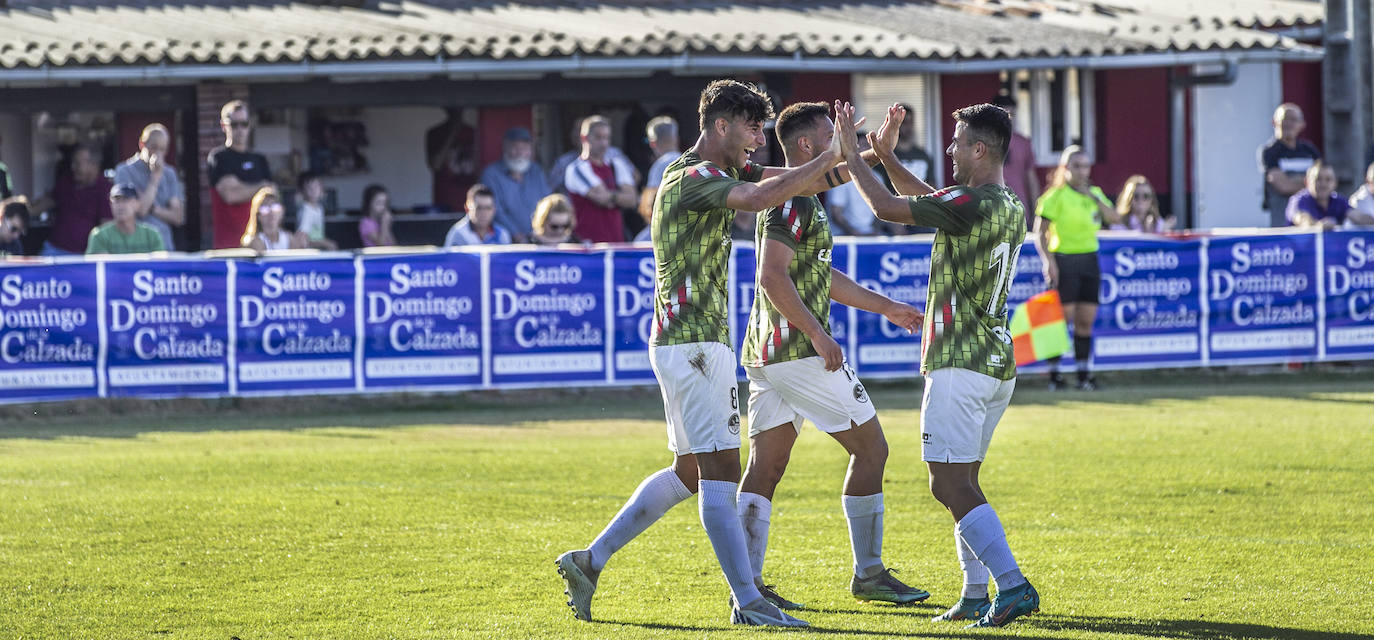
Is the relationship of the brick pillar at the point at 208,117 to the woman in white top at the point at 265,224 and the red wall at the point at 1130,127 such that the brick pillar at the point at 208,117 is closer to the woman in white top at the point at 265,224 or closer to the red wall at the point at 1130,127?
the woman in white top at the point at 265,224

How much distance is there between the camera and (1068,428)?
12578mm

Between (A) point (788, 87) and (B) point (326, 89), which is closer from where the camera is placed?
(B) point (326, 89)

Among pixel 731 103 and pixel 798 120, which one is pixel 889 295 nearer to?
pixel 798 120

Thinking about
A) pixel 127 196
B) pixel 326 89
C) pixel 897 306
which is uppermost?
pixel 326 89

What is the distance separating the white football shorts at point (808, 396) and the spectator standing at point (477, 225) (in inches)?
332

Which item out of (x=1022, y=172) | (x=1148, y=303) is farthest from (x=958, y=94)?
(x=1148, y=303)

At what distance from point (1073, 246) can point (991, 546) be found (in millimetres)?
9019

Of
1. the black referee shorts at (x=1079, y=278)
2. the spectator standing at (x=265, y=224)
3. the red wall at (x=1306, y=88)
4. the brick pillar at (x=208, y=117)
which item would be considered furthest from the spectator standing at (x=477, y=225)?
the red wall at (x=1306, y=88)

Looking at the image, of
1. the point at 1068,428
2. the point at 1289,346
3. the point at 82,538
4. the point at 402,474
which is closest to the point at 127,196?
the point at 402,474

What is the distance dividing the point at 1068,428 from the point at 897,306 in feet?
19.4

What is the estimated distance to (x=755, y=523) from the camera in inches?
279

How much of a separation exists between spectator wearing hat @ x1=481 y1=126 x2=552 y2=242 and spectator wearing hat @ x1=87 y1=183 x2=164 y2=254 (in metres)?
3.41

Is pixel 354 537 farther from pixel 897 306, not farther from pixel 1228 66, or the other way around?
pixel 1228 66

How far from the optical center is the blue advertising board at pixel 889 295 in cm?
1512
